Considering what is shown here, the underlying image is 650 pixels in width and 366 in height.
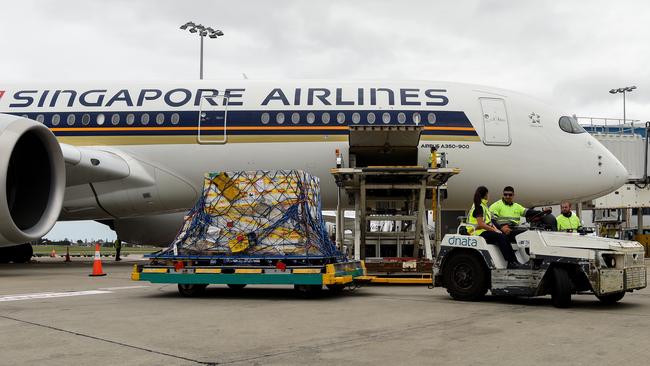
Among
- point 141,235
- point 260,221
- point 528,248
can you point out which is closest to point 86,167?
point 141,235

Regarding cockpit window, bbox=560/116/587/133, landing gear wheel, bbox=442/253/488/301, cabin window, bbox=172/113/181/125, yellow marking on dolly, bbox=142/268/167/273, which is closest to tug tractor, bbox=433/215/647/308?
landing gear wheel, bbox=442/253/488/301

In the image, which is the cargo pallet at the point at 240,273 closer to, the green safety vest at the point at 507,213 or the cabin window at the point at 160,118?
the green safety vest at the point at 507,213

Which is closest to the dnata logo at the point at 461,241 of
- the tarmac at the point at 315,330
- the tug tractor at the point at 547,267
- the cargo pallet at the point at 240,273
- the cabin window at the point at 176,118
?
the tug tractor at the point at 547,267

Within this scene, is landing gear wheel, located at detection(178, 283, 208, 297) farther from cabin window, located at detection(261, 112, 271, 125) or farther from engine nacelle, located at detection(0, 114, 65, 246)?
cabin window, located at detection(261, 112, 271, 125)

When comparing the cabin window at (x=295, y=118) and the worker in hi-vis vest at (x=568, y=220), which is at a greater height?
the cabin window at (x=295, y=118)

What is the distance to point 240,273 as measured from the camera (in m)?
8.38

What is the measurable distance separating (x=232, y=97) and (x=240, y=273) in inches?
253

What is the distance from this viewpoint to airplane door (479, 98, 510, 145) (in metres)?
13.4

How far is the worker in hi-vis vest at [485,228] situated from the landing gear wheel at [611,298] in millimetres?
1124

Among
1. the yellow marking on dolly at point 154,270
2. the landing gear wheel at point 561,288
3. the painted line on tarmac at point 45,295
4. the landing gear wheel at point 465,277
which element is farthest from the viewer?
the yellow marking on dolly at point 154,270

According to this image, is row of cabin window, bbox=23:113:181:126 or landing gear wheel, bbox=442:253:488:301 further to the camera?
row of cabin window, bbox=23:113:181:126

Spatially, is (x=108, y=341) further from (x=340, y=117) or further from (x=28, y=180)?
(x=340, y=117)

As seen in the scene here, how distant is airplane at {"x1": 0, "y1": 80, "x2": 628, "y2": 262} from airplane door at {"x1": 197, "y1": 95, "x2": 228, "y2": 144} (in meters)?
0.02

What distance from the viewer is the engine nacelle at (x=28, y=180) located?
1101cm
